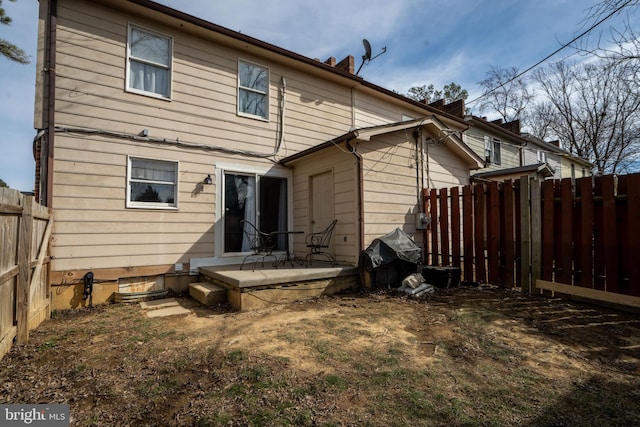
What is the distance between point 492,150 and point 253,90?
12.6 metres

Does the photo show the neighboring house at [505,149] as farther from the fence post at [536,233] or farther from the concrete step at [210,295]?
the concrete step at [210,295]

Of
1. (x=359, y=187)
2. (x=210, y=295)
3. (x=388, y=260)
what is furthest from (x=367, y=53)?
(x=210, y=295)

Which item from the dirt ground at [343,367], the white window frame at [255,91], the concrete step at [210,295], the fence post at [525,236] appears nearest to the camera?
the dirt ground at [343,367]

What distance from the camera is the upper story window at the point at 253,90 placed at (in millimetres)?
7414

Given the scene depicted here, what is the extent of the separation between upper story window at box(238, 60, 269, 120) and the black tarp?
4255mm

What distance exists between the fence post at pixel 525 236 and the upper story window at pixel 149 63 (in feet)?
23.4

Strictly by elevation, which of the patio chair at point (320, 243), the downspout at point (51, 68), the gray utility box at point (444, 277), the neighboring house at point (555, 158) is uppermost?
the neighboring house at point (555, 158)

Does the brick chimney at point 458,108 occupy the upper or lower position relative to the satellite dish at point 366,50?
lower

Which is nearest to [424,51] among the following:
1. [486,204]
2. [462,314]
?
[486,204]

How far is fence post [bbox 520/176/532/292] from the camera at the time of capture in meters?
5.35

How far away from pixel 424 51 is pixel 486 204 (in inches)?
247

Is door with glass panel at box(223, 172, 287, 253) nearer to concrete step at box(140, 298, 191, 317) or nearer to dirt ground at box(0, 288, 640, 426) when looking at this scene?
concrete step at box(140, 298, 191, 317)

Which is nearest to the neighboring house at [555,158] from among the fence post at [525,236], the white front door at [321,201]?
the fence post at [525,236]

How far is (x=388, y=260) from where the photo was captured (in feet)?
19.0
